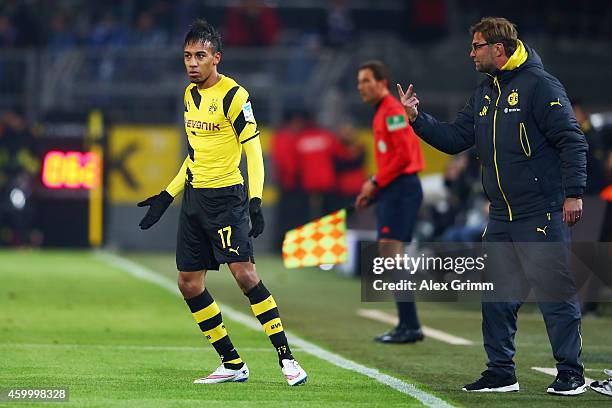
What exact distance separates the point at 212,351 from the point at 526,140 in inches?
123

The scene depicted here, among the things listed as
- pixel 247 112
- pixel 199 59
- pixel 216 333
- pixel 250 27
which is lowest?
pixel 216 333

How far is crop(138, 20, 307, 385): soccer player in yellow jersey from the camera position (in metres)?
8.38

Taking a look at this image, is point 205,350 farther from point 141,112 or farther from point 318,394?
point 141,112

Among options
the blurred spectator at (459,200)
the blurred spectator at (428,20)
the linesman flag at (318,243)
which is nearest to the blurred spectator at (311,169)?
the blurred spectator at (459,200)

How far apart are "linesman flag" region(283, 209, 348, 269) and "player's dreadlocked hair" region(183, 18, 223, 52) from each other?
3128 millimetres

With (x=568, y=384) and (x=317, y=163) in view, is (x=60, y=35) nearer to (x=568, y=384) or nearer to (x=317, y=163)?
(x=317, y=163)

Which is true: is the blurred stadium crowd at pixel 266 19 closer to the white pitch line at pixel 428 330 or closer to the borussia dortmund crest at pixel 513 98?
the white pitch line at pixel 428 330

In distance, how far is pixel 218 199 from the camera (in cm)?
846

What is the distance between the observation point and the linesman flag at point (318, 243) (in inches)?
448

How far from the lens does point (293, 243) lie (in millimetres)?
11398

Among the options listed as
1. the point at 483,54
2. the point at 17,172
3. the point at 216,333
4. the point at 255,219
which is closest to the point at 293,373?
the point at 216,333

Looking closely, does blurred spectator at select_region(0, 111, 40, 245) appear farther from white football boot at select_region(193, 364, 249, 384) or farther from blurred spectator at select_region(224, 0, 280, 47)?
white football boot at select_region(193, 364, 249, 384)

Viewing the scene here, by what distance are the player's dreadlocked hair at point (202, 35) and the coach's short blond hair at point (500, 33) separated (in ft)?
5.16

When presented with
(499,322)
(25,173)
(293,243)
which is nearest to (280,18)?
(25,173)
